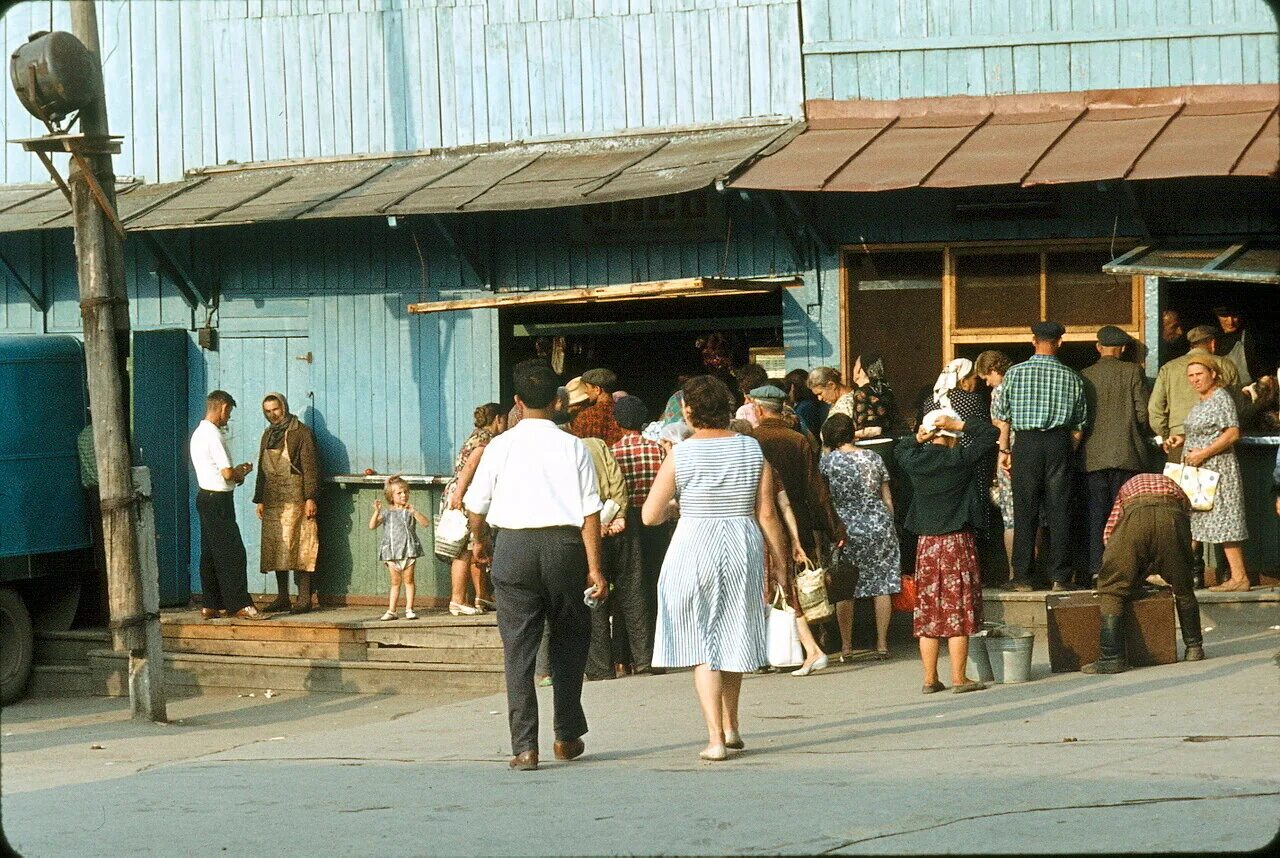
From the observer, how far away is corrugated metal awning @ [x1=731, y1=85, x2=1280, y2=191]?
1245 centimetres

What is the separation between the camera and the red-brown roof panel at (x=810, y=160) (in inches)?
514

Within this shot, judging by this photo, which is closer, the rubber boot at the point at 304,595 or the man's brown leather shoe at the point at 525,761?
the man's brown leather shoe at the point at 525,761

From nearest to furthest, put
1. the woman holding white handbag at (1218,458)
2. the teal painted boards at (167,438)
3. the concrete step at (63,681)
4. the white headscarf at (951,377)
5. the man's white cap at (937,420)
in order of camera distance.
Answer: the man's white cap at (937,420), the woman holding white handbag at (1218,458), the white headscarf at (951,377), the concrete step at (63,681), the teal painted boards at (167,438)

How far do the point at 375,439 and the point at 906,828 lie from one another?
9.26 meters

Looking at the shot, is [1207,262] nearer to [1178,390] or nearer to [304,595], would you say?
[1178,390]

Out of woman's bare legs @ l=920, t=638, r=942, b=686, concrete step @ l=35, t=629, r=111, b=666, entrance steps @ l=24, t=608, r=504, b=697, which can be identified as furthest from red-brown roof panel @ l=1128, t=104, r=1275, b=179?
concrete step @ l=35, t=629, r=111, b=666

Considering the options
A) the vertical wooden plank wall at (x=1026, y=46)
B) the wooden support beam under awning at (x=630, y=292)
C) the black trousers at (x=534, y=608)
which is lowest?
the black trousers at (x=534, y=608)

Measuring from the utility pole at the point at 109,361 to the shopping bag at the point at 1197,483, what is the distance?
23.2 ft

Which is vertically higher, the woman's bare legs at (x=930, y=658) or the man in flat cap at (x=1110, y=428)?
the man in flat cap at (x=1110, y=428)

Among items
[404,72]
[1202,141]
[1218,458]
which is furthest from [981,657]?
[404,72]

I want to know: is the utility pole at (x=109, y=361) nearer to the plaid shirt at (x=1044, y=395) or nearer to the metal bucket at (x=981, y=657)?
the metal bucket at (x=981, y=657)

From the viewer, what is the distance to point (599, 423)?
40.3ft

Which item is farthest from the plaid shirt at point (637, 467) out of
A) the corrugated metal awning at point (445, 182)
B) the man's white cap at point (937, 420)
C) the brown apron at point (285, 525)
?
the brown apron at point (285, 525)

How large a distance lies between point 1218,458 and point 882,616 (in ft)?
8.71
